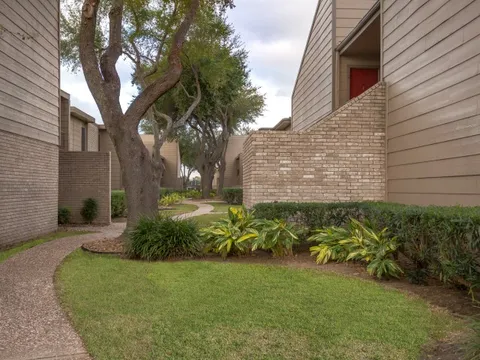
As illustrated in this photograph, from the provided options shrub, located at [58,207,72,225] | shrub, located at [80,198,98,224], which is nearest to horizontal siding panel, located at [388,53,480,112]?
shrub, located at [80,198,98,224]

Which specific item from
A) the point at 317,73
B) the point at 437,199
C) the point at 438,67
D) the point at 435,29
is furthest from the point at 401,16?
the point at 317,73

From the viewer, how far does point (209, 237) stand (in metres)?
8.59

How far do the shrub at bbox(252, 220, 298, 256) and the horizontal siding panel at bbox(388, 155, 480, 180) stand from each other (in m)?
2.35

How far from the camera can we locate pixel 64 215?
16062 millimetres

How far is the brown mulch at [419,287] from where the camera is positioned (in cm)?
379

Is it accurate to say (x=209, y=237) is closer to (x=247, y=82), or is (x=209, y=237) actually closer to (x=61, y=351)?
(x=61, y=351)

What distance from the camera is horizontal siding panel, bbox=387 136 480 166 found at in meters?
6.34

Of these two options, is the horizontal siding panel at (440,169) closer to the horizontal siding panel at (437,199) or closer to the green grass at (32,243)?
the horizontal siding panel at (437,199)

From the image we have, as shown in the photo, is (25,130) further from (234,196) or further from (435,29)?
(234,196)

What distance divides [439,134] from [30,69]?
9742mm

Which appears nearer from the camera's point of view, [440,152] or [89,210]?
[440,152]

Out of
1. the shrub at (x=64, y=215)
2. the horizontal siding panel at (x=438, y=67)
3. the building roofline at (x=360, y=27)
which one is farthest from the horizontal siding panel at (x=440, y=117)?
the shrub at (x=64, y=215)

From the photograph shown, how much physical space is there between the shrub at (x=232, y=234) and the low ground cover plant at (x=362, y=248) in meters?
1.11

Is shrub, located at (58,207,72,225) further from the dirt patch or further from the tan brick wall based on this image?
the dirt patch
